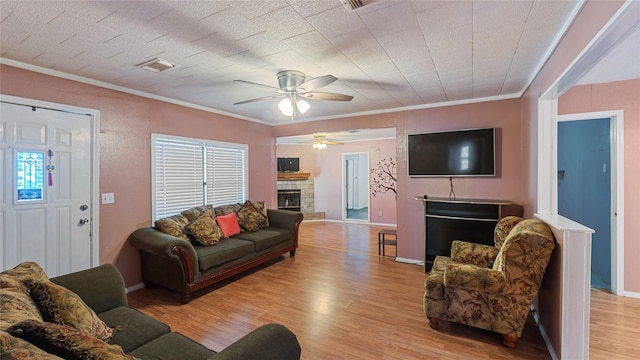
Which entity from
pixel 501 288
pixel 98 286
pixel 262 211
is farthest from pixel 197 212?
pixel 501 288

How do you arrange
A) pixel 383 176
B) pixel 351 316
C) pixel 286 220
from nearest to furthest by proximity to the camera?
pixel 351 316, pixel 286 220, pixel 383 176

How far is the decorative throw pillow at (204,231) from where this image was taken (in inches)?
137

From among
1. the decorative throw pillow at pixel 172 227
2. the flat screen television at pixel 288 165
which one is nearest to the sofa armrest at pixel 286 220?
the decorative throw pillow at pixel 172 227

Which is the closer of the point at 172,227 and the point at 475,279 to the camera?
the point at 475,279

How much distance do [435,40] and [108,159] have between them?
3.53m

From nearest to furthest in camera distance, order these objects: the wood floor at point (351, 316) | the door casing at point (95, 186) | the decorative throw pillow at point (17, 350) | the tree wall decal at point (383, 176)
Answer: the decorative throw pillow at point (17, 350)
the wood floor at point (351, 316)
the door casing at point (95, 186)
the tree wall decal at point (383, 176)

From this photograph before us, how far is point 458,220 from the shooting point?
12.1 feet

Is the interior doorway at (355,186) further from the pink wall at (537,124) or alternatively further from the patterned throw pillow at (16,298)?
the patterned throw pillow at (16,298)

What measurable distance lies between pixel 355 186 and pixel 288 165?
219cm

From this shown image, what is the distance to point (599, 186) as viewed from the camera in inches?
134

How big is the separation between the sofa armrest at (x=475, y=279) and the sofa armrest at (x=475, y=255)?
658 millimetres

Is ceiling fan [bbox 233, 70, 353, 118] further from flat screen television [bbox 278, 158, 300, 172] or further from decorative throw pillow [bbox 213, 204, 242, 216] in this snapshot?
flat screen television [bbox 278, 158, 300, 172]

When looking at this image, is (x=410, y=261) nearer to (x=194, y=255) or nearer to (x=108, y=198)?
(x=194, y=255)

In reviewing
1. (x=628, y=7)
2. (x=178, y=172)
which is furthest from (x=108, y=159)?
(x=628, y=7)
